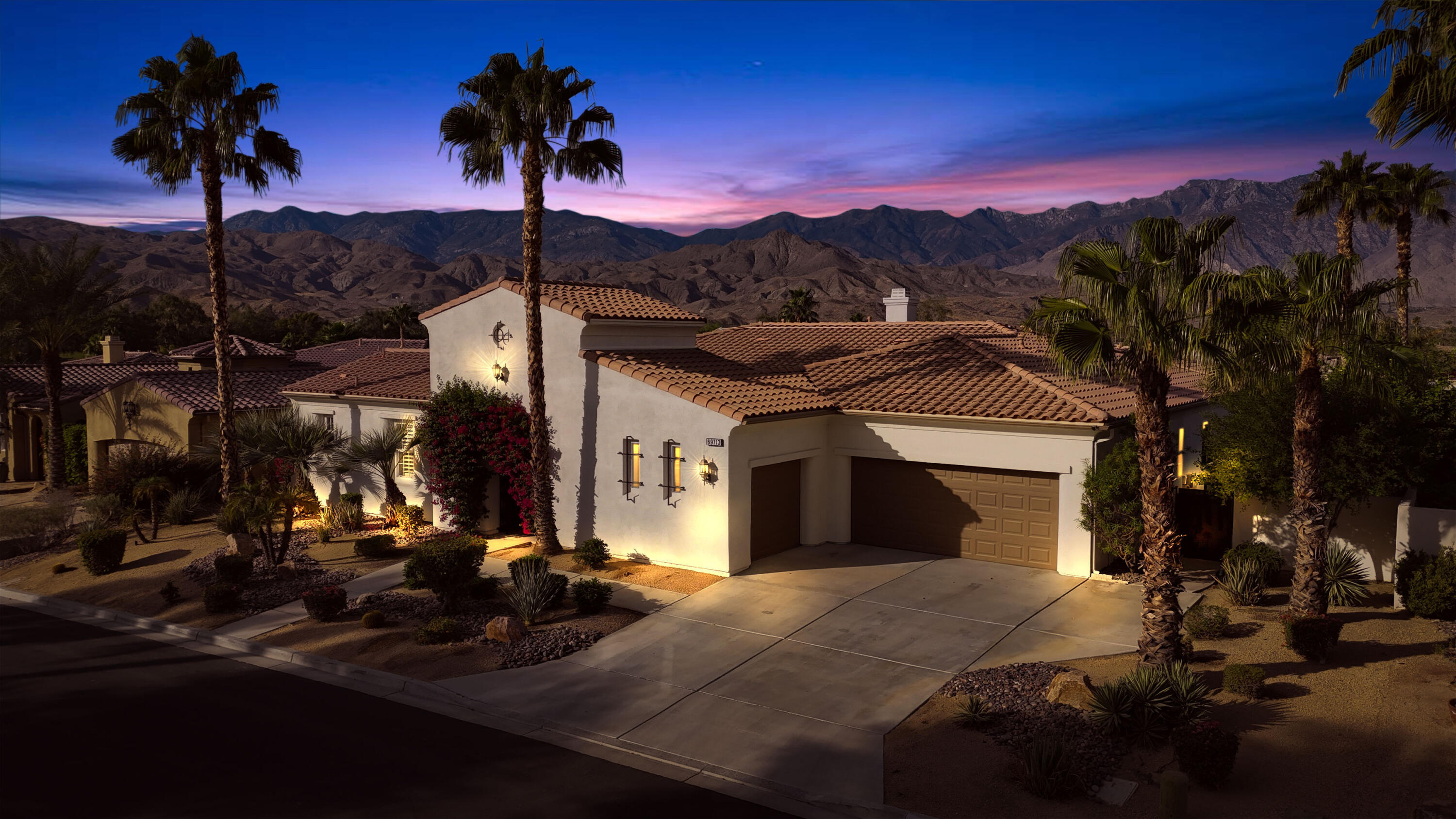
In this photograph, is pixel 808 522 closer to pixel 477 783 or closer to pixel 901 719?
pixel 901 719

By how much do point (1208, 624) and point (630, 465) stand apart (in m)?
10.9

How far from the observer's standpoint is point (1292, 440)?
573 inches

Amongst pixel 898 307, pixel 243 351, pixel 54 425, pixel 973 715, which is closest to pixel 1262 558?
pixel 973 715

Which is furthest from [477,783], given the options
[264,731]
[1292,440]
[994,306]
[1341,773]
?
[994,306]

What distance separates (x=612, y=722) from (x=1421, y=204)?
34948 millimetres

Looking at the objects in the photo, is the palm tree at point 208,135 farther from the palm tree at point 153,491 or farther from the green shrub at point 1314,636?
the green shrub at point 1314,636

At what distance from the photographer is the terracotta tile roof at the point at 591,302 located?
2000 centimetres

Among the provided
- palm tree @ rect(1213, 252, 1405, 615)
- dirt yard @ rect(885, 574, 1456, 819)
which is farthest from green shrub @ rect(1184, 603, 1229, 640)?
palm tree @ rect(1213, 252, 1405, 615)

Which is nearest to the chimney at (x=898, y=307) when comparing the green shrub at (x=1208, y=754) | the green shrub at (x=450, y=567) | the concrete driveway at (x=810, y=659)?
the concrete driveway at (x=810, y=659)

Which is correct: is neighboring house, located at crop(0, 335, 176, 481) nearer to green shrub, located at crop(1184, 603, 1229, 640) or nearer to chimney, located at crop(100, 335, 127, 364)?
chimney, located at crop(100, 335, 127, 364)

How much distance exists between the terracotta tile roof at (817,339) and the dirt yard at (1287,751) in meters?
13.3

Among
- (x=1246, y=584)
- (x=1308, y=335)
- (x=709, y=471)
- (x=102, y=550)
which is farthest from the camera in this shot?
(x=102, y=550)

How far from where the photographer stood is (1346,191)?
32.3 meters

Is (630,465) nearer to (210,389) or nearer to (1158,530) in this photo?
(1158,530)
